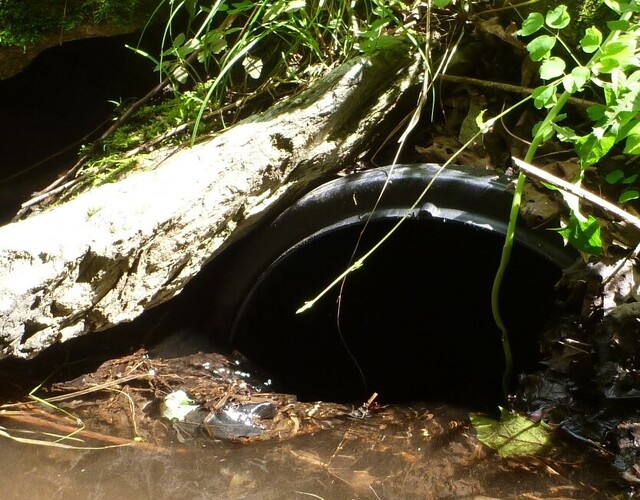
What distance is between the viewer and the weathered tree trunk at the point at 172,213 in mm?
1335

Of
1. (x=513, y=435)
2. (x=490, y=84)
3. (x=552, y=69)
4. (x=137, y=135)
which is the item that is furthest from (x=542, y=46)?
(x=137, y=135)

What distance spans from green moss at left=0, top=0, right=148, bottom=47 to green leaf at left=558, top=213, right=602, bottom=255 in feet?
5.07

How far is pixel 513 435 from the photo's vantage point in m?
1.46

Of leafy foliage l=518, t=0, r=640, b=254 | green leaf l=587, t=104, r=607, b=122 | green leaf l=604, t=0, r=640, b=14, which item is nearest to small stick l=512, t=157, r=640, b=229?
leafy foliage l=518, t=0, r=640, b=254

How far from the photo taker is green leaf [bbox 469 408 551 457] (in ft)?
4.67

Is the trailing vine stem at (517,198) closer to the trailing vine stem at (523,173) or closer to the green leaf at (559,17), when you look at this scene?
the trailing vine stem at (523,173)

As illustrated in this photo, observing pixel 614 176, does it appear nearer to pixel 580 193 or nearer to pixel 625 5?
pixel 580 193

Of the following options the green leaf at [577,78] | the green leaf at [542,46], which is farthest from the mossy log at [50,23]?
the green leaf at [577,78]

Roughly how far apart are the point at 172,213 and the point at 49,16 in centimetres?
93

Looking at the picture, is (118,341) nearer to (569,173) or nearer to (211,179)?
(211,179)

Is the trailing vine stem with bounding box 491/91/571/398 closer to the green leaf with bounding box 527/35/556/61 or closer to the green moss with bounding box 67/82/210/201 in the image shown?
the green leaf with bounding box 527/35/556/61

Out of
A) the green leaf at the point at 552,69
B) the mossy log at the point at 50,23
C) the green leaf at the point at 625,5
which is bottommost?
the green leaf at the point at 552,69

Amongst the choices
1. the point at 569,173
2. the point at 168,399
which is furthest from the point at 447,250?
the point at 168,399

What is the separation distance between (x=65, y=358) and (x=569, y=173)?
60.9 inches
